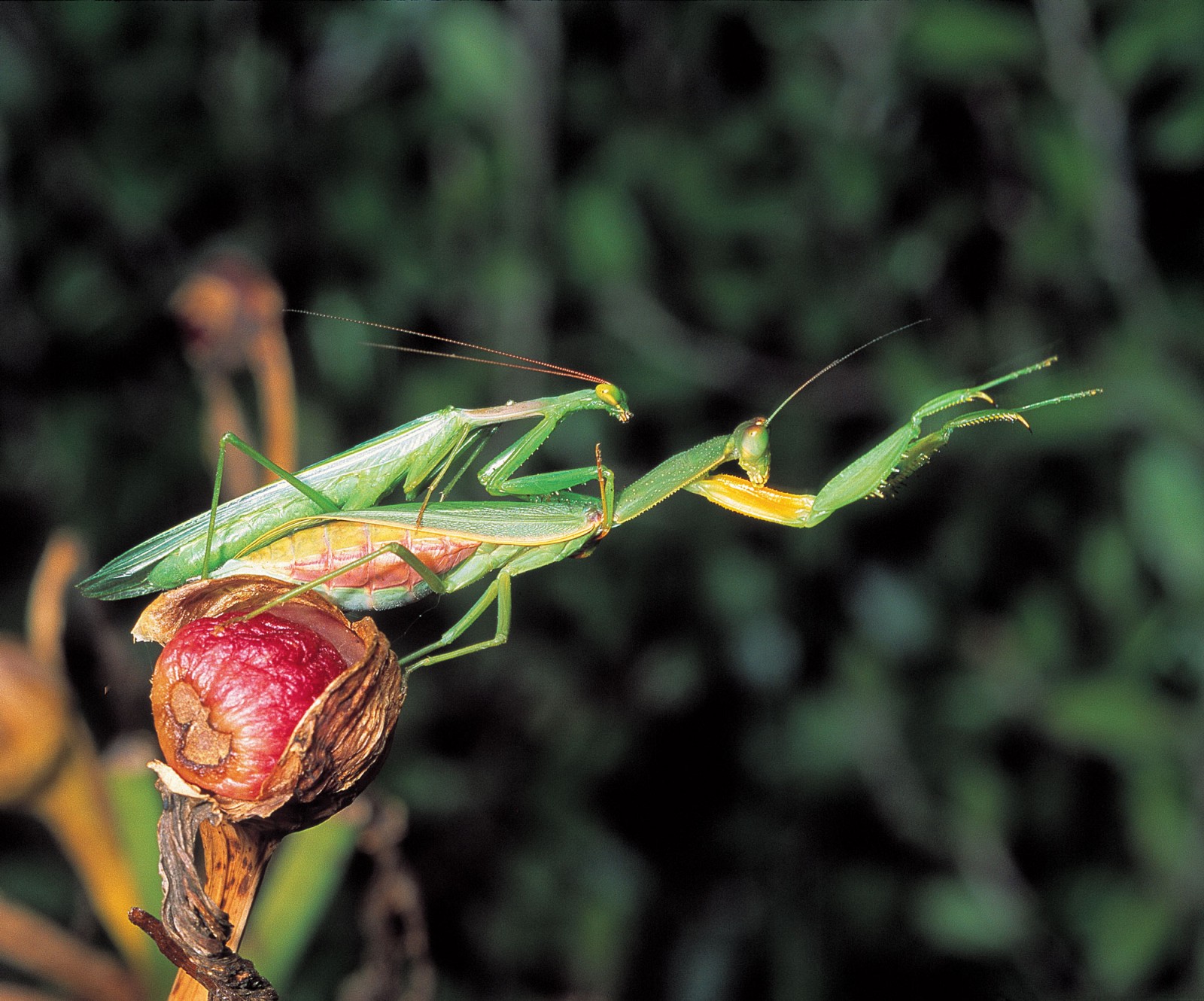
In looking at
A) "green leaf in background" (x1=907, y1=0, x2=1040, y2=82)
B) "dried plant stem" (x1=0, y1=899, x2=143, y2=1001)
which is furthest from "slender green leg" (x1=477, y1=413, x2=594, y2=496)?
"green leaf in background" (x1=907, y1=0, x2=1040, y2=82)

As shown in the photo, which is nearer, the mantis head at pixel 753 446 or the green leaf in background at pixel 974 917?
the mantis head at pixel 753 446

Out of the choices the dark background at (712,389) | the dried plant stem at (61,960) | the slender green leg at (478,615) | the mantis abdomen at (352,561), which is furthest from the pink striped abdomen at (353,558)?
the dark background at (712,389)

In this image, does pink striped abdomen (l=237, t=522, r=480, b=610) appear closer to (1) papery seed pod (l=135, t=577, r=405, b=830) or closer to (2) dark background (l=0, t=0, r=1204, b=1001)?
(1) papery seed pod (l=135, t=577, r=405, b=830)

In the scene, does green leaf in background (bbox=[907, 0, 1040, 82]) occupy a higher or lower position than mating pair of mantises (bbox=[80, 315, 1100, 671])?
higher

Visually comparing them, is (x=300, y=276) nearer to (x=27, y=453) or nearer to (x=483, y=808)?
(x=27, y=453)

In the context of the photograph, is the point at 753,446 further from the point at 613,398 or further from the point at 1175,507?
the point at 1175,507

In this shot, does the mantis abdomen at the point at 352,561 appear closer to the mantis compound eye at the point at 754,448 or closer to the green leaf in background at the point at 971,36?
the mantis compound eye at the point at 754,448
